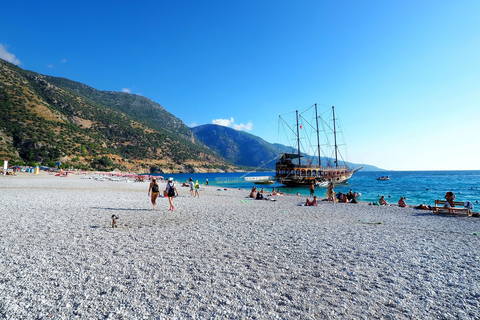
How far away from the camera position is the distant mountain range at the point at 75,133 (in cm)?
6951

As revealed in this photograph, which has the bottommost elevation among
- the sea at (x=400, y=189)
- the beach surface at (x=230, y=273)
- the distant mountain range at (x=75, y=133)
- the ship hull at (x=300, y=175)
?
the sea at (x=400, y=189)

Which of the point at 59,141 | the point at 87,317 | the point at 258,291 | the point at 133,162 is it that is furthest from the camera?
the point at 133,162

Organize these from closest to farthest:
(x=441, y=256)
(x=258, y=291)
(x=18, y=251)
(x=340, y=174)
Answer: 1. (x=258, y=291)
2. (x=18, y=251)
3. (x=441, y=256)
4. (x=340, y=174)

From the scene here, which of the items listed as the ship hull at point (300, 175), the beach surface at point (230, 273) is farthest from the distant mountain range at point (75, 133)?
the beach surface at point (230, 273)

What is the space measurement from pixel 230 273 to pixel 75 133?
101025 mm

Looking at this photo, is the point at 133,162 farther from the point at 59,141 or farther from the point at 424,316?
the point at 424,316

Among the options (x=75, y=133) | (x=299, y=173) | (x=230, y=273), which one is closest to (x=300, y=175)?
(x=299, y=173)

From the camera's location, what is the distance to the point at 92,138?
90.3 m

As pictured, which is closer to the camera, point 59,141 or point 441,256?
point 441,256

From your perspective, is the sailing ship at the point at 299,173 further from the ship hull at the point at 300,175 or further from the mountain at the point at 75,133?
the mountain at the point at 75,133

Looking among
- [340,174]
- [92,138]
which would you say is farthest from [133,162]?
[340,174]

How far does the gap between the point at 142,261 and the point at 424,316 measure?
5411 mm

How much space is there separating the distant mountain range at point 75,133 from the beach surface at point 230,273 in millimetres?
37710

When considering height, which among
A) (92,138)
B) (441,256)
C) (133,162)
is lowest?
(441,256)
